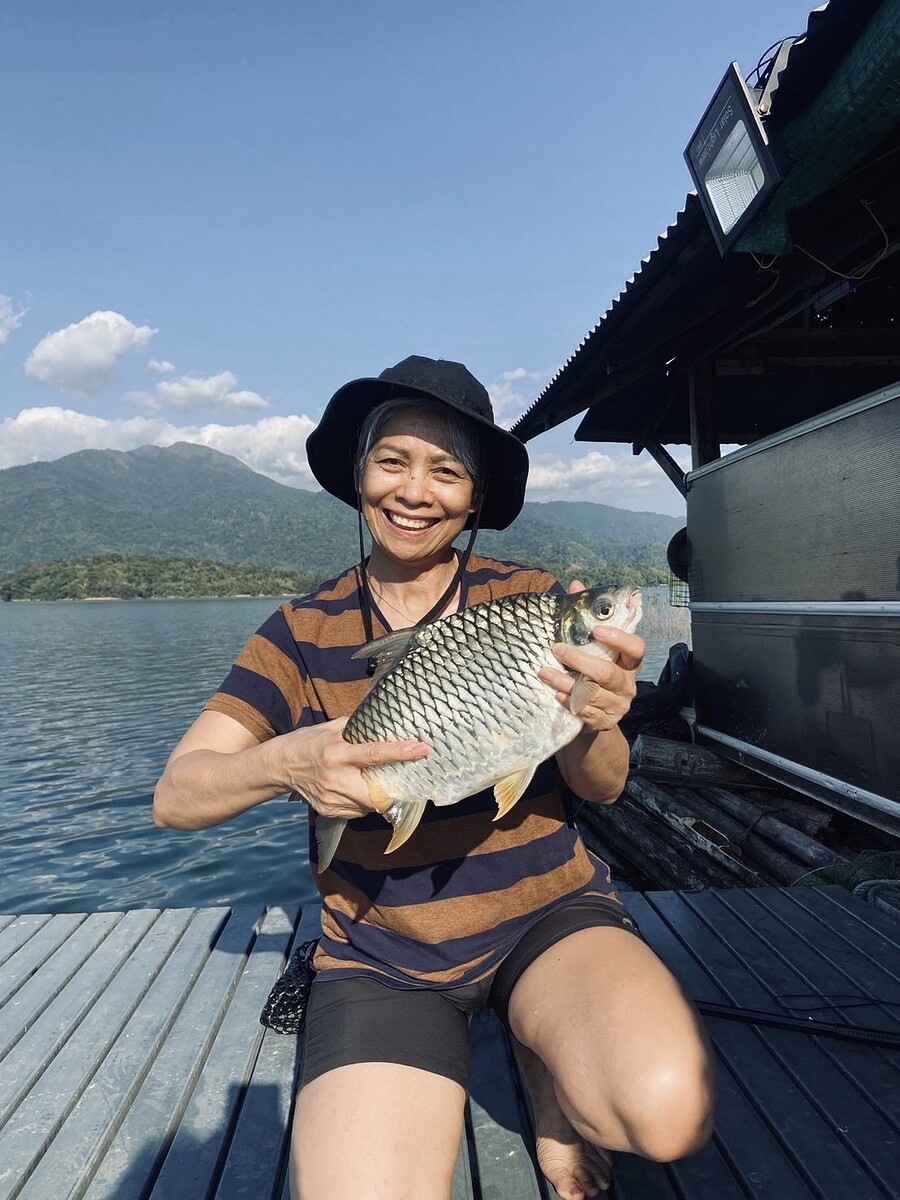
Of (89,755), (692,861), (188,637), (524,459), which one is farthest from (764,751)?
(188,637)

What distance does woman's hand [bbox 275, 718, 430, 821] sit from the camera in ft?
7.02

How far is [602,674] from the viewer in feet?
6.91

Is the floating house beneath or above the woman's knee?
above

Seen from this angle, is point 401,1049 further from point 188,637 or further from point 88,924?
point 188,637

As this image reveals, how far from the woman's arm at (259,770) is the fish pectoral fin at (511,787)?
274 millimetres

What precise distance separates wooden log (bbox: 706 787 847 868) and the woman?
326cm

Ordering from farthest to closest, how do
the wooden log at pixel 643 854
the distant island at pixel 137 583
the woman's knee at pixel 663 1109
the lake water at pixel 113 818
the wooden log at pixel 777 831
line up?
the distant island at pixel 137 583 < the lake water at pixel 113 818 < the wooden log at pixel 643 854 < the wooden log at pixel 777 831 < the woman's knee at pixel 663 1109

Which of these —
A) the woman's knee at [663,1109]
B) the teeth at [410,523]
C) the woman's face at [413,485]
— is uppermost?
the woman's face at [413,485]

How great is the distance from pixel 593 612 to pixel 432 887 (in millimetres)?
1055

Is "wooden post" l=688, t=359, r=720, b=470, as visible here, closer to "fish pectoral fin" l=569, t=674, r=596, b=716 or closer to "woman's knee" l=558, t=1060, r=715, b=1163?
"fish pectoral fin" l=569, t=674, r=596, b=716

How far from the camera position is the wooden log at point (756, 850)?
5.27m

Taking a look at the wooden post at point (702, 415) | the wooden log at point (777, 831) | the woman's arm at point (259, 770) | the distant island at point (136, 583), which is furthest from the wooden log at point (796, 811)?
the distant island at point (136, 583)

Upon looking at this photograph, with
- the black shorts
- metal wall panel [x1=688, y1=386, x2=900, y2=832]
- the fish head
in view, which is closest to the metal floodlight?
metal wall panel [x1=688, y1=386, x2=900, y2=832]

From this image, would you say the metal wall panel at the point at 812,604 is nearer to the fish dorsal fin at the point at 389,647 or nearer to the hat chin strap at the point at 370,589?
the hat chin strap at the point at 370,589
